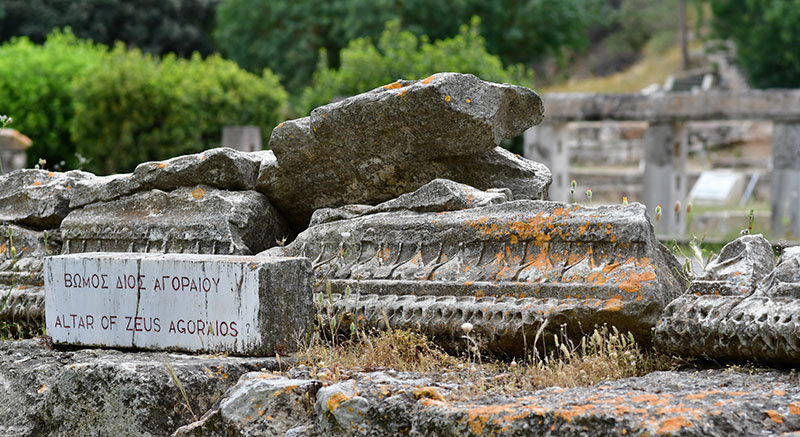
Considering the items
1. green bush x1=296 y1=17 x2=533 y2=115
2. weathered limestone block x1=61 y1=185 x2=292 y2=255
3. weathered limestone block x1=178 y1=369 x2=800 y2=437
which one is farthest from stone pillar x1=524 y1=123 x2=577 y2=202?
weathered limestone block x1=178 y1=369 x2=800 y2=437

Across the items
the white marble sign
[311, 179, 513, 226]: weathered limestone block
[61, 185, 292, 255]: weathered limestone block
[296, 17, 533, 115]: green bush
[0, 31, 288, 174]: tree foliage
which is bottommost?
the white marble sign

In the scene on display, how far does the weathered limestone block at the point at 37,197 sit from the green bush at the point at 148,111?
10528 mm

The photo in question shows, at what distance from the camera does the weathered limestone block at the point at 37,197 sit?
223 inches

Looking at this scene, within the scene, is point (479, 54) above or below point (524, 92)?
above

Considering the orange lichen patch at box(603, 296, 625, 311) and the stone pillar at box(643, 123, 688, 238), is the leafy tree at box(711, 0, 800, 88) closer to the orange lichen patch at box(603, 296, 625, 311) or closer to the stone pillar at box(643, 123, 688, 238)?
the stone pillar at box(643, 123, 688, 238)

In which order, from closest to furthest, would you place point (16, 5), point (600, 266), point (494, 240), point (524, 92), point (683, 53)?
point (600, 266) → point (494, 240) → point (524, 92) → point (16, 5) → point (683, 53)

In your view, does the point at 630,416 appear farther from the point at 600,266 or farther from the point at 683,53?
the point at 683,53

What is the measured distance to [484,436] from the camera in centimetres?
297

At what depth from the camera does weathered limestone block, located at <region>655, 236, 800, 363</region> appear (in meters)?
3.38

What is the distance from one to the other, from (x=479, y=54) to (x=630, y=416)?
14.5m

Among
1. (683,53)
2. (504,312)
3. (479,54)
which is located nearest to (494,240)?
(504,312)

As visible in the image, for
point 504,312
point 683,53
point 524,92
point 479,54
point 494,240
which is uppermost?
point 683,53

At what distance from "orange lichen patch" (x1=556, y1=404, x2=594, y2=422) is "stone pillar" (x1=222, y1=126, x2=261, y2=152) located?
43.9ft

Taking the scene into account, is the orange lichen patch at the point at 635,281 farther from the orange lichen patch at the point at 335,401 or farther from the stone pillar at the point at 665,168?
the stone pillar at the point at 665,168
